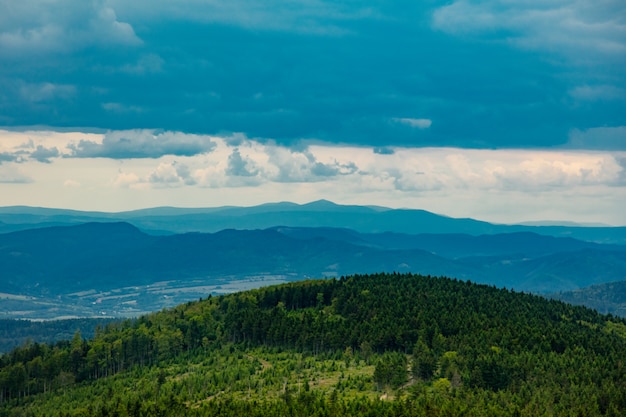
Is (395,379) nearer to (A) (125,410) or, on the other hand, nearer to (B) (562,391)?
(B) (562,391)

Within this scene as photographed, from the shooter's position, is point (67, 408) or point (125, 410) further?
point (67, 408)

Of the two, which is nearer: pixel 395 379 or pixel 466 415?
pixel 466 415

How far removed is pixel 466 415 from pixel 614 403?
103 feet

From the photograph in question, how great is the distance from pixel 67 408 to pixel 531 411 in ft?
361

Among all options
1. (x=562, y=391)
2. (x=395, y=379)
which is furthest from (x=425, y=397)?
(x=562, y=391)

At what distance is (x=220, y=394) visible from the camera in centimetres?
18112

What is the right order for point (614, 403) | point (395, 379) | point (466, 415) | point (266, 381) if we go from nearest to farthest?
point (466, 415) < point (614, 403) < point (395, 379) < point (266, 381)

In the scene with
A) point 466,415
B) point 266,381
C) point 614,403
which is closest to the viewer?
point 466,415

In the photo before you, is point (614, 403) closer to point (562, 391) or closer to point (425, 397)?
point (562, 391)

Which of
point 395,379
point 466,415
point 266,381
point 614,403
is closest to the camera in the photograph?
point 466,415

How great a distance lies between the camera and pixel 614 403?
6147 inches

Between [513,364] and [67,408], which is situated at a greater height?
[513,364]

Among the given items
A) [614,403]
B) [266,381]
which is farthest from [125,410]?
[614,403]

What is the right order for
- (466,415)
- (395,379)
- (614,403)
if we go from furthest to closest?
(395,379)
(614,403)
(466,415)
